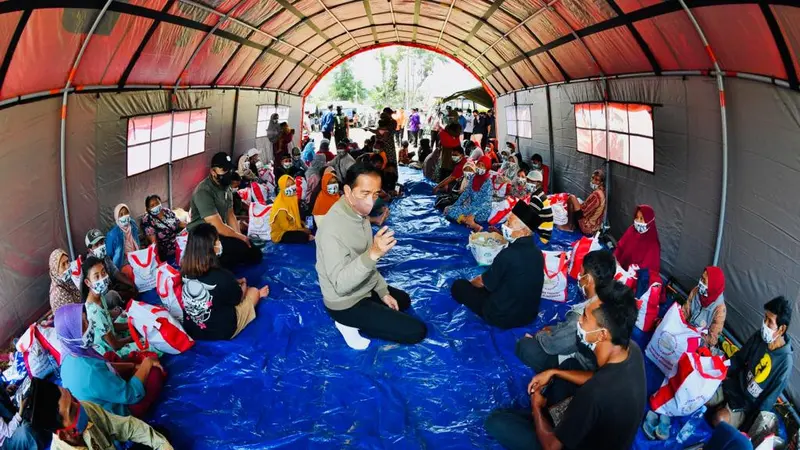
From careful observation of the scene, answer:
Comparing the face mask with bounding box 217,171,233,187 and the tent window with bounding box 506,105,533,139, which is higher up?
the tent window with bounding box 506,105,533,139

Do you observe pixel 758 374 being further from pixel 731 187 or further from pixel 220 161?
pixel 220 161

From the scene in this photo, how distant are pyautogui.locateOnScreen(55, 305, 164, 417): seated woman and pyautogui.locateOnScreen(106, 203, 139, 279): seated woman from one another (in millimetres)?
1787

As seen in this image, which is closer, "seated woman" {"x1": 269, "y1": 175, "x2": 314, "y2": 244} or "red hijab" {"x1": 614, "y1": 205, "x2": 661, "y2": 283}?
"red hijab" {"x1": 614, "y1": 205, "x2": 661, "y2": 283}

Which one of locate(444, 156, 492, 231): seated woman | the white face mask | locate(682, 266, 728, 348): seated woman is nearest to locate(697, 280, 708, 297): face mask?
locate(682, 266, 728, 348): seated woman

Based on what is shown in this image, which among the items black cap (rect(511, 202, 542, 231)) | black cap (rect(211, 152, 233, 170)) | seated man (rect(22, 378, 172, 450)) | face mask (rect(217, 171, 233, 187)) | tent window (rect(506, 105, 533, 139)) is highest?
tent window (rect(506, 105, 533, 139))

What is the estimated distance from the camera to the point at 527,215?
450cm

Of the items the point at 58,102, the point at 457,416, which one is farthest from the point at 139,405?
the point at 58,102

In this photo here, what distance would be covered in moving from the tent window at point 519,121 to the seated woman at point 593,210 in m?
5.77

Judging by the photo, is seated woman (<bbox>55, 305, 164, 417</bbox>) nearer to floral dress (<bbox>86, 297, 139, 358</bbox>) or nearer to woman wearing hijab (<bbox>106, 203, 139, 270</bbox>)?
floral dress (<bbox>86, 297, 139, 358</bbox>)

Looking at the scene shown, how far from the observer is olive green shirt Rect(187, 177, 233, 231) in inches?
226

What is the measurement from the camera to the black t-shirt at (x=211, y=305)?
401 cm

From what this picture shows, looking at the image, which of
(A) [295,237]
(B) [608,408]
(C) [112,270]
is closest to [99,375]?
(C) [112,270]

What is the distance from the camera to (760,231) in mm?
4348

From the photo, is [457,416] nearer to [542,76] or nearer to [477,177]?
[477,177]
